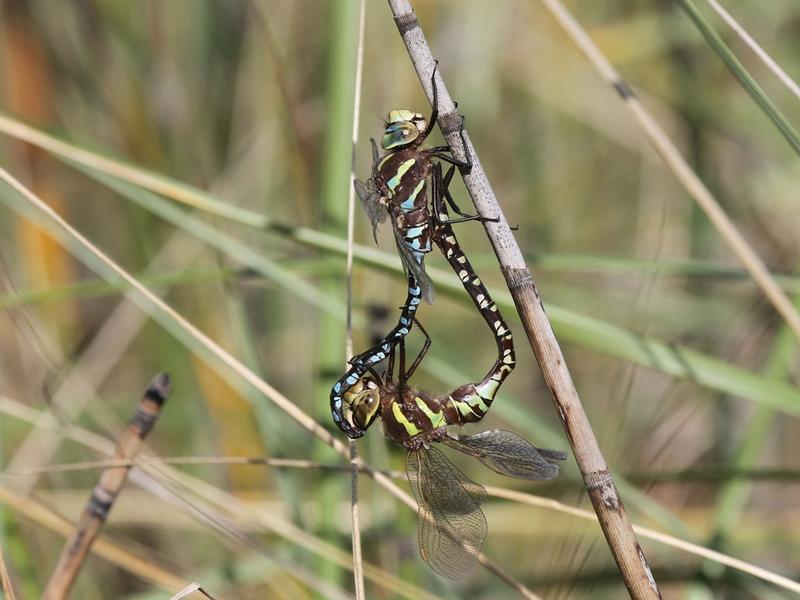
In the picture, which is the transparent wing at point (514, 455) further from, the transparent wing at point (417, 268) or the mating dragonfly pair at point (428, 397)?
the transparent wing at point (417, 268)

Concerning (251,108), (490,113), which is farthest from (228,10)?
(490,113)

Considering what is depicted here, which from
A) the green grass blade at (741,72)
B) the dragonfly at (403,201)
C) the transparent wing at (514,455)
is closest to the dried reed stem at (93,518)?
the dragonfly at (403,201)

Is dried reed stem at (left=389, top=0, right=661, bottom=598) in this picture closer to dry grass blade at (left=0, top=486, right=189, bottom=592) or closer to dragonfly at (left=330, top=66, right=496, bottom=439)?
dragonfly at (left=330, top=66, right=496, bottom=439)

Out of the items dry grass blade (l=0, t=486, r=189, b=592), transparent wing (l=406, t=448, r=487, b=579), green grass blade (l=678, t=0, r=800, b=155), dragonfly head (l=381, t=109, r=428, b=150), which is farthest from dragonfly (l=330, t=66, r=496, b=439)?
dry grass blade (l=0, t=486, r=189, b=592)

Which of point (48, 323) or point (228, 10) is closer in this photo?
point (48, 323)

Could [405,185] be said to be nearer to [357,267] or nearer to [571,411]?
[357,267]

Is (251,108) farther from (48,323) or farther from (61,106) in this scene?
(48,323)
